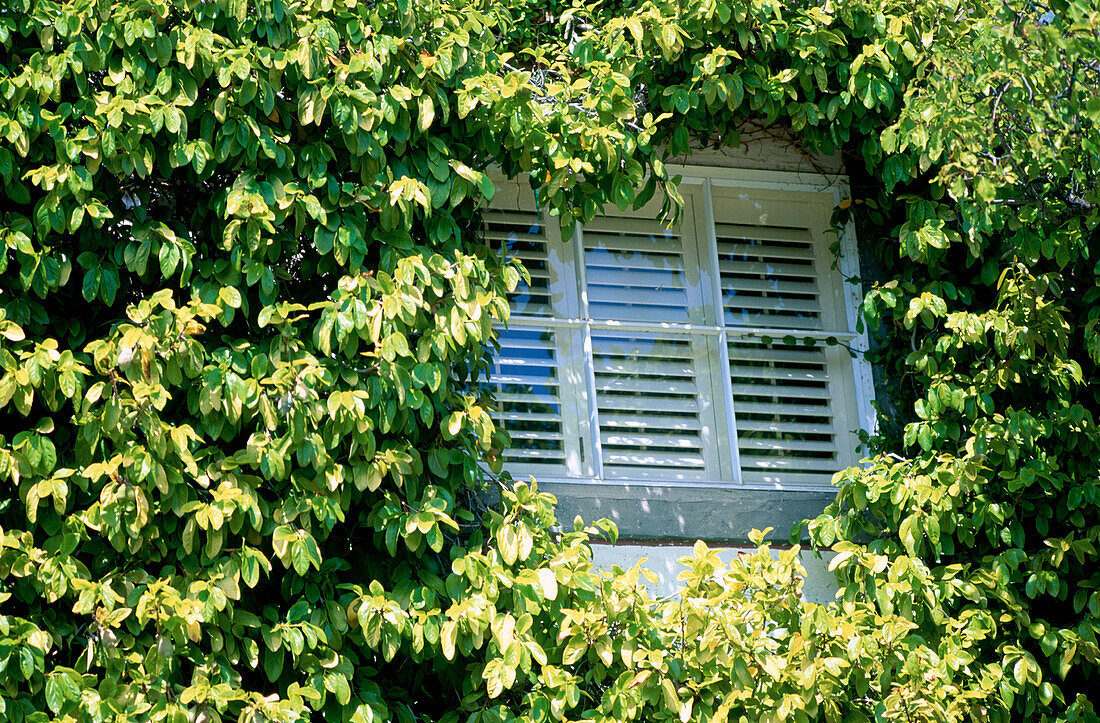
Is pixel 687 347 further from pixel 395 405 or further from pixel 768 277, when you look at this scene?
pixel 395 405

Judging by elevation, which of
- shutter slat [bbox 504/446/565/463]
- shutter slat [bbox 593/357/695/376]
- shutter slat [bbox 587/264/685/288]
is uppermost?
shutter slat [bbox 587/264/685/288]

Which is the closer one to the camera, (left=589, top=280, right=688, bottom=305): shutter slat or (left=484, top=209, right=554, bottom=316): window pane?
(left=484, top=209, right=554, bottom=316): window pane

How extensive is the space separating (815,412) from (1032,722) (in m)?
1.68

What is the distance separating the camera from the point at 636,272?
20.8 ft

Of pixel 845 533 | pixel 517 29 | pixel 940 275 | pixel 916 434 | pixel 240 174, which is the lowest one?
pixel 845 533

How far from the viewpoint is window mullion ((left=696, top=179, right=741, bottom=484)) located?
609cm

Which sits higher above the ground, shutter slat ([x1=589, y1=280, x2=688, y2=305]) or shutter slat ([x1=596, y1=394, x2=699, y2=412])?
shutter slat ([x1=589, y1=280, x2=688, y2=305])

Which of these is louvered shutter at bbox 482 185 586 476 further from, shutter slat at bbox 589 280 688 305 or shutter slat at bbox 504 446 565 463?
shutter slat at bbox 589 280 688 305

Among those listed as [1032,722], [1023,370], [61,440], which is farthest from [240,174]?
[1032,722]

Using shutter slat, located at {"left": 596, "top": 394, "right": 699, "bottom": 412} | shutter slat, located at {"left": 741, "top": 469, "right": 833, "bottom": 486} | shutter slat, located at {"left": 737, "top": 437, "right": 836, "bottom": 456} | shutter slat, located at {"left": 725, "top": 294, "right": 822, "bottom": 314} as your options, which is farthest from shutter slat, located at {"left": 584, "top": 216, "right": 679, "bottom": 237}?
shutter slat, located at {"left": 741, "top": 469, "right": 833, "bottom": 486}

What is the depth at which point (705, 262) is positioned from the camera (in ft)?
21.0

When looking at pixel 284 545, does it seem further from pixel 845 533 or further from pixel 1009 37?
pixel 1009 37

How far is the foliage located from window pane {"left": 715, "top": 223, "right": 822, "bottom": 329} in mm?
896

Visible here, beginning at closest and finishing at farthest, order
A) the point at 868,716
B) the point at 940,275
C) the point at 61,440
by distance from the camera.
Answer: the point at 61,440 → the point at 868,716 → the point at 940,275
